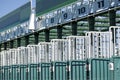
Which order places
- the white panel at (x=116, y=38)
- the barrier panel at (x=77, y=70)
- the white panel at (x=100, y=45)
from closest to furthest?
the white panel at (x=116, y=38) → the white panel at (x=100, y=45) → the barrier panel at (x=77, y=70)

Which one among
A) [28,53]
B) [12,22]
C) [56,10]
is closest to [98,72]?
[28,53]

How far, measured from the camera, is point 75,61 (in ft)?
54.5

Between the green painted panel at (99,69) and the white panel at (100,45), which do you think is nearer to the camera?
the green painted panel at (99,69)

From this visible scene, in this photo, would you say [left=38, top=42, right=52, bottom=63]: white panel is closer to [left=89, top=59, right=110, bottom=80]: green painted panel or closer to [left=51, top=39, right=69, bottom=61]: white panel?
[left=51, top=39, right=69, bottom=61]: white panel

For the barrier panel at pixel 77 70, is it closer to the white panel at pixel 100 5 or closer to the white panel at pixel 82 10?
the white panel at pixel 100 5

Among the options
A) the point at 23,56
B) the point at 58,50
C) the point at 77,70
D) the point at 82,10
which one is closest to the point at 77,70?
the point at 77,70

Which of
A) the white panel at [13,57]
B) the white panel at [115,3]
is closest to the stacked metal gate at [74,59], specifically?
the white panel at [13,57]

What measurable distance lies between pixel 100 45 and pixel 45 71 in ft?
14.7

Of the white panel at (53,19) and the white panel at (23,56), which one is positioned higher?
the white panel at (53,19)

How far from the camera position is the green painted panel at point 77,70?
1619cm

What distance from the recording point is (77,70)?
16609mm

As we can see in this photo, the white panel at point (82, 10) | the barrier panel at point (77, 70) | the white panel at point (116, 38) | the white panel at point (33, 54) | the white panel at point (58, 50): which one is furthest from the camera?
the white panel at point (82, 10)

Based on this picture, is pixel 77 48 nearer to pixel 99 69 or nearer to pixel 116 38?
pixel 99 69

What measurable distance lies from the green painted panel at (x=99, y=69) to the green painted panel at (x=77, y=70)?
0.75 m
